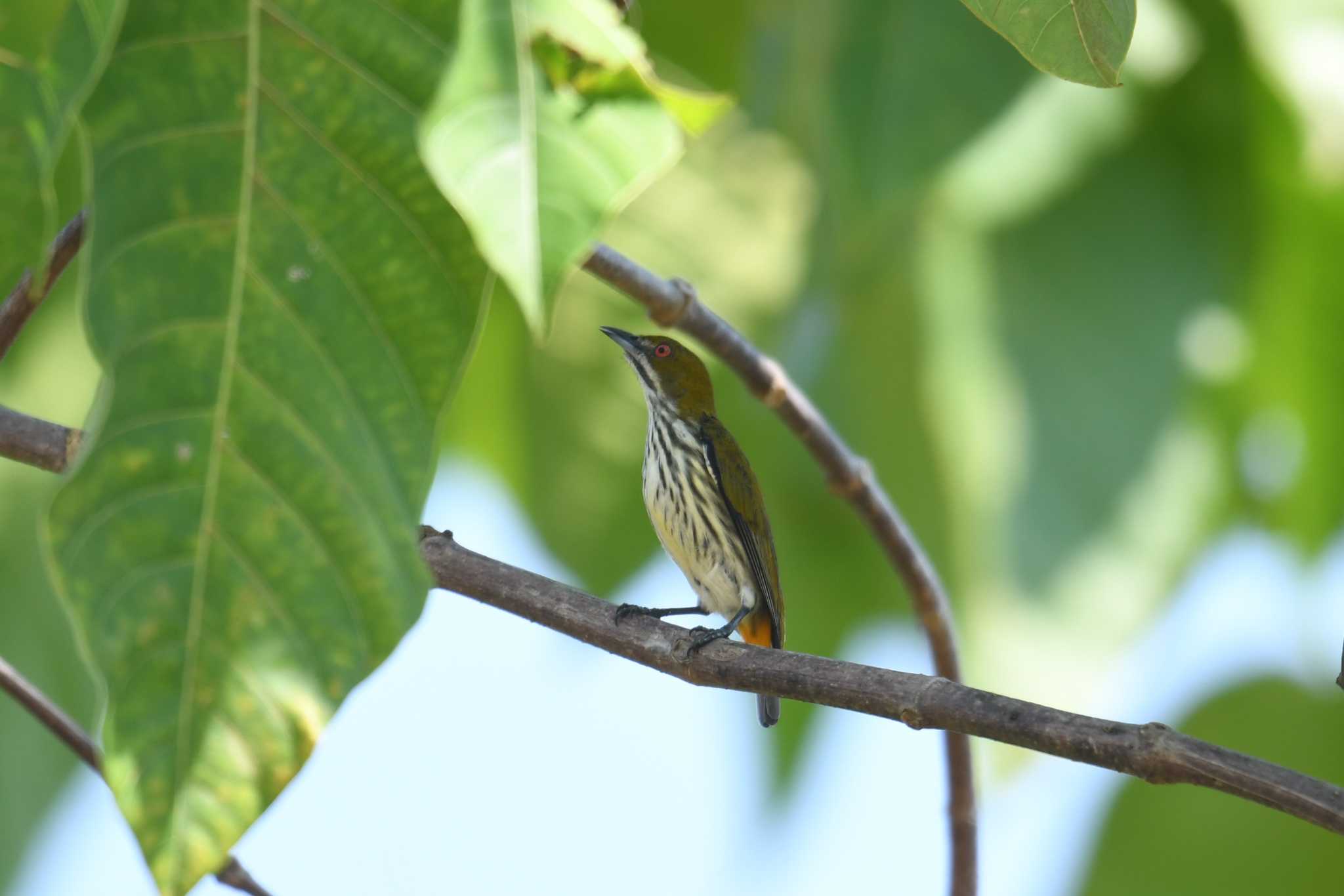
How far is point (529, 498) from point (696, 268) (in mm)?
1037

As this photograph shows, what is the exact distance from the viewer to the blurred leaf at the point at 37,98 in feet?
3.18

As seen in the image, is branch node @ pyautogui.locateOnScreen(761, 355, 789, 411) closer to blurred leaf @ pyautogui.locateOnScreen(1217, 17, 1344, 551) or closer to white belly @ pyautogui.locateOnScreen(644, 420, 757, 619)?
white belly @ pyautogui.locateOnScreen(644, 420, 757, 619)

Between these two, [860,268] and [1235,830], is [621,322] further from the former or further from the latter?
[1235,830]

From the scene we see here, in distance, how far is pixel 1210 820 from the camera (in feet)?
18.7

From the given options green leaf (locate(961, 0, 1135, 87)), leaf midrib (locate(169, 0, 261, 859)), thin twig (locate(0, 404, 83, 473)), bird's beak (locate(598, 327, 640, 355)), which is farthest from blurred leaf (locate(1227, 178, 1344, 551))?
leaf midrib (locate(169, 0, 261, 859))

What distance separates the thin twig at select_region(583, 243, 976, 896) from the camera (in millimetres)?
2842

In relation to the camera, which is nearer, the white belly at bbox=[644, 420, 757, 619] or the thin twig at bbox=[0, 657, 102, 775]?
the thin twig at bbox=[0, 657, 102, 775]

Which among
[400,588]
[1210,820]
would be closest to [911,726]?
[400,588]

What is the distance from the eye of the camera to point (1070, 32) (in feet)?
3.38

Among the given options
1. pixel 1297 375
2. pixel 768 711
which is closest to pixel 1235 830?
pixel 1297 375

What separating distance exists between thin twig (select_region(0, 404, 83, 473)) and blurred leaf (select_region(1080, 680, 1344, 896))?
4401mm

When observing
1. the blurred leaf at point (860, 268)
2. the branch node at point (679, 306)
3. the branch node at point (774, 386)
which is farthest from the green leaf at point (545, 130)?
the blurred leaf at point (860, 268)

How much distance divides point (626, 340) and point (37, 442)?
318 centimetres

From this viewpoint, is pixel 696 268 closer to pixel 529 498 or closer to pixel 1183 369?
pixel 529 498
